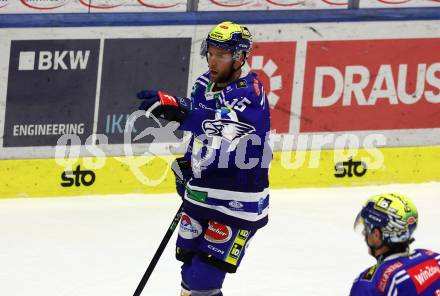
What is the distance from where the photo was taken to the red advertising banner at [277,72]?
9.65 meters

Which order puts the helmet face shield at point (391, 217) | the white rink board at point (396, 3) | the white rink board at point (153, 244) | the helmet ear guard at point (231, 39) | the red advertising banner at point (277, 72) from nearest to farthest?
1. the helmet face shield at point (391, 217)
2. the helmet ear guard at point (231, 39)
3. the white rink board at point (153, 244)
4. the red advertising banner at point (277, 72)
5. the white rink board at point (396, 3)

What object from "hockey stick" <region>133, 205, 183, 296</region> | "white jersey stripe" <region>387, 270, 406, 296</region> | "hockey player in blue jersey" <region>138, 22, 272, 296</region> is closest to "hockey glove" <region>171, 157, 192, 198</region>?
"hockey player in blue jersey" <region>138, 22, 272, 296</region>

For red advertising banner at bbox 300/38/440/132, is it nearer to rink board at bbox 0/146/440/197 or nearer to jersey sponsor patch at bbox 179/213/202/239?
rink board at bbox 0/146/440/197

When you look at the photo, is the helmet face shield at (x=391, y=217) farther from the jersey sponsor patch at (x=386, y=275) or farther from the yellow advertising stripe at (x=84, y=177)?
the yellow advertising stripe at (x=84, y=177)

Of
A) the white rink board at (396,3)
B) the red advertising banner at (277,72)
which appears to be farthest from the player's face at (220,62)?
the white rink board at (396,3)

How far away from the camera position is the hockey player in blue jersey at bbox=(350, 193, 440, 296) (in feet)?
14.3

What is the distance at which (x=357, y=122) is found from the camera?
32.8 ft

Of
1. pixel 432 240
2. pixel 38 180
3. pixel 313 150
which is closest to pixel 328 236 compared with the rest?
pixel 432 240

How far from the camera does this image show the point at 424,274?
4395 mm

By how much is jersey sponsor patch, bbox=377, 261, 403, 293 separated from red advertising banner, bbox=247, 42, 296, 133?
17.5 ft

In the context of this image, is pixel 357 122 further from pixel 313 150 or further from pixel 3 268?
pixel 3 268

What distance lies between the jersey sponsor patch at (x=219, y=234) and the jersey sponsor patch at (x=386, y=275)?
1.87 meters

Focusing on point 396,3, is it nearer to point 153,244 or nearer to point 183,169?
point 153,244

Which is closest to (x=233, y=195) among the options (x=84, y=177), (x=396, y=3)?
(x=84, y=177)
